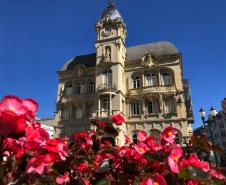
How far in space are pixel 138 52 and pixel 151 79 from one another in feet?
16.7

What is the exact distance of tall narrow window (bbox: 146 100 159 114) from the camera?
28.2m

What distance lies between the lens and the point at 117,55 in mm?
30156

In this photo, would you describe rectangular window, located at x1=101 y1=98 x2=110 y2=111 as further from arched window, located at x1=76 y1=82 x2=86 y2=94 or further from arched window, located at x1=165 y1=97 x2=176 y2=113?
arched window, located at x1=165 y1=97 x2=176 y2=113

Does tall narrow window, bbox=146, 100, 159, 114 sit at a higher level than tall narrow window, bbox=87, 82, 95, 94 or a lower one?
lower

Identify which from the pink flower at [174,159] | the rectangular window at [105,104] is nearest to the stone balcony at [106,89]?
the rectangular window at [105,104]

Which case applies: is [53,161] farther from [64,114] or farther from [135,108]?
[64,114]

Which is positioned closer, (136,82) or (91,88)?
(136,82)

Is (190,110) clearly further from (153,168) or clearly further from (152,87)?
(153,168)

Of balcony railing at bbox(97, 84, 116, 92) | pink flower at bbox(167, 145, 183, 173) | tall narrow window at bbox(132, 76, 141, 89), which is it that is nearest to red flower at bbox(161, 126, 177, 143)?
pink flower at bbox(167, 145, 183, 173)

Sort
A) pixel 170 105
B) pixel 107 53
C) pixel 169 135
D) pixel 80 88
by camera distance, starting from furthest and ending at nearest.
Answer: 1. pixel 80 88
2. pixel 107 53
3. pixel 170 105
4. pixel 169 135

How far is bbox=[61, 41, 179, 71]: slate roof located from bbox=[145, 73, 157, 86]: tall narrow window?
267 cm

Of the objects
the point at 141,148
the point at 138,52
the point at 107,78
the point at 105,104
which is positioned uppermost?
the point at 138,52

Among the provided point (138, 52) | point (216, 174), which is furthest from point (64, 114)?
point (216, 174)

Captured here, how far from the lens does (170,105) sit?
27.8m
